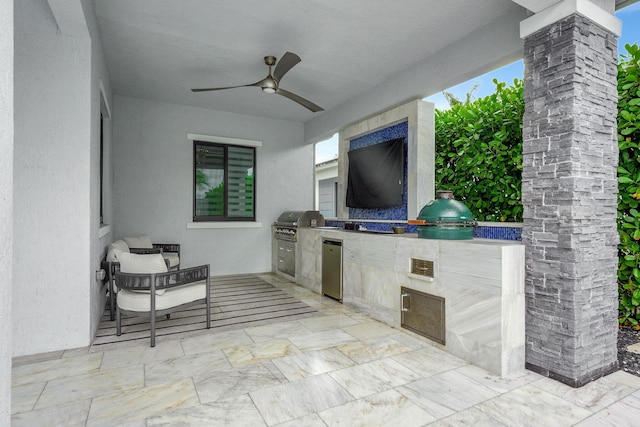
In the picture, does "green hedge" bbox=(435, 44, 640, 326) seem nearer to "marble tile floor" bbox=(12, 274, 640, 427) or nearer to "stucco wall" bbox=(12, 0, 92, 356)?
"marble tile floor" bbox=(12, 274, 640, 427)

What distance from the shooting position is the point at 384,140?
17.2ft

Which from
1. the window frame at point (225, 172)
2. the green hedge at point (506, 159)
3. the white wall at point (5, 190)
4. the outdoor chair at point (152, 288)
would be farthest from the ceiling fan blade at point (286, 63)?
the window frame at point (225, 172)

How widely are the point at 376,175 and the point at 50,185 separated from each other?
3.97 metres

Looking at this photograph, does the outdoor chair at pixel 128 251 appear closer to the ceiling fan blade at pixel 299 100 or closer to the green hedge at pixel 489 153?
the ceiling fan blade at pixel 299 100

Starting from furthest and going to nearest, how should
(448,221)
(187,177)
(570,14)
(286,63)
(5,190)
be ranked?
(187,177)
(286,63)
(448,221)
(570,14)
(5,190)

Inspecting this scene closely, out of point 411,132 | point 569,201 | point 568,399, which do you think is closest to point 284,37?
point 411,132

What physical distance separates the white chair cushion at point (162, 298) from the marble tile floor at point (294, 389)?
1.22 ft

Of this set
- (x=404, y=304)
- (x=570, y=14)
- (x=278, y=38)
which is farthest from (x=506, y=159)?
(x=278, y=38)

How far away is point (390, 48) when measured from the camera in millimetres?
4020

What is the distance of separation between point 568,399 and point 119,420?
2869 mm

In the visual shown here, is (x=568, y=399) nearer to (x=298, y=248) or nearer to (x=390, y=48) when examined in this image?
(x=390, y=48)

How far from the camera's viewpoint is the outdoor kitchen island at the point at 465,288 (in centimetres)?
263

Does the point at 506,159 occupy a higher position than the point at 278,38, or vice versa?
the point at 278,38

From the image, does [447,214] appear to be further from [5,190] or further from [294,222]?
[294,222]
